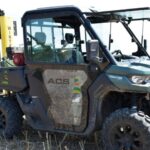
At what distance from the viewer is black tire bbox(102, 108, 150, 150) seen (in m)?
4.93

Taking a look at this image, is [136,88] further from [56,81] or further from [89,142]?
[89,142]

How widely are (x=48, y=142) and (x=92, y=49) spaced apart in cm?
182

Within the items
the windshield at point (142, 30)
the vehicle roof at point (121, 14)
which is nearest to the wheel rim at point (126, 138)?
the vehicle roof at point (121, 14)

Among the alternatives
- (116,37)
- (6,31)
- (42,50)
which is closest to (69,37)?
(42,50)

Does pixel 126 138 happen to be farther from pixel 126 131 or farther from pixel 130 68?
pixel 130 68

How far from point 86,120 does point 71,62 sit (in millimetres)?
768

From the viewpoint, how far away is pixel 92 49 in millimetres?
4977

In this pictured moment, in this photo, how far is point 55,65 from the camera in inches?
218

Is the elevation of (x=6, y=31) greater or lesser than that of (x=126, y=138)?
greater

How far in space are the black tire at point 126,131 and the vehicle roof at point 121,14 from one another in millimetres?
1291

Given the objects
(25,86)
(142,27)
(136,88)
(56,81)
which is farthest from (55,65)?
(142,27)

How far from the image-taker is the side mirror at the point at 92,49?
16.1 ft

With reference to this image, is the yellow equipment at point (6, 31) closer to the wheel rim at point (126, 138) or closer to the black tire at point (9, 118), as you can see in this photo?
the black tire at point (9, 118)

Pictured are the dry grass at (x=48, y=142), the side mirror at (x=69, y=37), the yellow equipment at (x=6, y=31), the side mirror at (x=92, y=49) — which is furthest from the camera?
the yellow equipment at (x=6, y=31)
